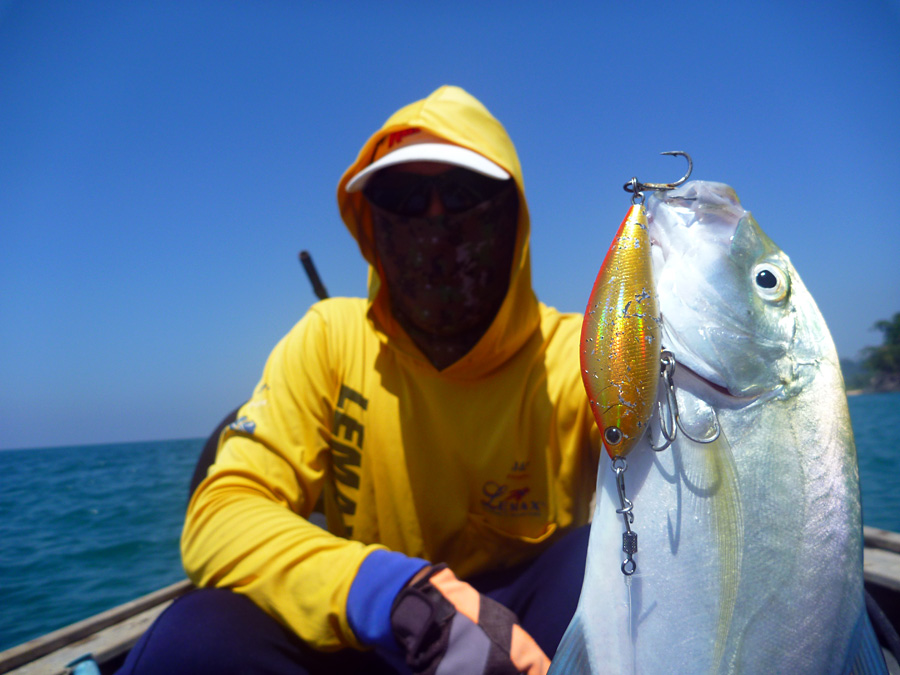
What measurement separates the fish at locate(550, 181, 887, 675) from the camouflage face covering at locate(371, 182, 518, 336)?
3.25ft

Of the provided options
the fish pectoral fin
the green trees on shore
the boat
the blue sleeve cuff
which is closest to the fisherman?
the blue sleeve cuff

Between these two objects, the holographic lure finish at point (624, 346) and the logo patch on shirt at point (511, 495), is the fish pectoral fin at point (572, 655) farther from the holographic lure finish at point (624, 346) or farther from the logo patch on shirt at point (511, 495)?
the logo patch on shirt at point (511, 495)

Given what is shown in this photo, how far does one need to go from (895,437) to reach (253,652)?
24551mm

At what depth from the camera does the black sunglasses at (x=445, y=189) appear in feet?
5.80

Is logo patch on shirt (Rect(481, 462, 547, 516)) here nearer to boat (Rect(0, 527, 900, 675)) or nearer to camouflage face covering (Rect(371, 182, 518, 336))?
camouflage face covering (Rect(371, 182, 518, 336))

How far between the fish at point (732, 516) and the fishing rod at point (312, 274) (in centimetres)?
348

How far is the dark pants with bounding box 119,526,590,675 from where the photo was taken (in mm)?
1203

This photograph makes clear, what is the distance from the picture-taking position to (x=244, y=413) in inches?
68.2

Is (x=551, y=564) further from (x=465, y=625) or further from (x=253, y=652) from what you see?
(x=253, y=652)

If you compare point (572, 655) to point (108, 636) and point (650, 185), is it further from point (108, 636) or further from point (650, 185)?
point (108, 636)

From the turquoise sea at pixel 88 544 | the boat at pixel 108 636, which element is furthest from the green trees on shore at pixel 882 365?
the boat at pixel 108 636

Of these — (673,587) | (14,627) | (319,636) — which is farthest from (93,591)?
(673,587)

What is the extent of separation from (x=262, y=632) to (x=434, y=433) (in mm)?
756

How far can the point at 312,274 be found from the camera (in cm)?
406
